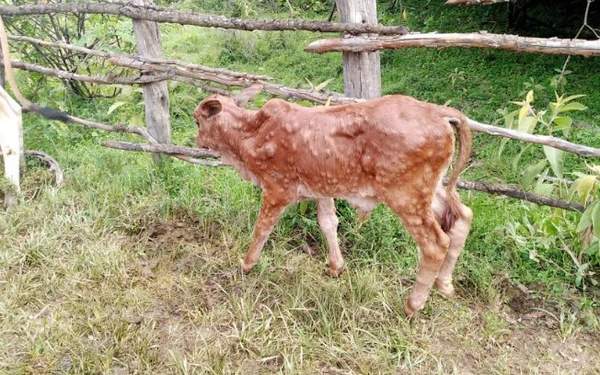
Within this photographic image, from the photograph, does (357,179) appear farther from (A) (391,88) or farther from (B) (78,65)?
(B) (78,65)

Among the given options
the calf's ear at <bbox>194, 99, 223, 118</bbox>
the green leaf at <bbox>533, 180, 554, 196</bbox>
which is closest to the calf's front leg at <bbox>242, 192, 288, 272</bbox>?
the calf's ear at <bbox>194, 99, 223, 118</bbox>

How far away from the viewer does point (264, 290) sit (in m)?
2.87

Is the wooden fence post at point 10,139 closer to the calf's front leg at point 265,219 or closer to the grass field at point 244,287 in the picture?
the grass field at point 244,287

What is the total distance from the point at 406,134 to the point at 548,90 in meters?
3.17

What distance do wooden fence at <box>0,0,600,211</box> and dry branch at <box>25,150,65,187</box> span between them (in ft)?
1.32

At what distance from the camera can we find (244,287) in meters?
2.90

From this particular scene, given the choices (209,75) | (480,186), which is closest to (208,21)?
(209,75)

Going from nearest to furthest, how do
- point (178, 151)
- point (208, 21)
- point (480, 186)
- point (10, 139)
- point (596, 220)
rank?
point (596, 220) → point (480, 186) → point (208, 21) → point (178, 151) → point (10, 139)

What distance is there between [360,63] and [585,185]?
129 centimetres

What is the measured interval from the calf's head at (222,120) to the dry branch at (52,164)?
1.66 meters

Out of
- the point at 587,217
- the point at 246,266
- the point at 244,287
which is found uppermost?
the point at 587,217

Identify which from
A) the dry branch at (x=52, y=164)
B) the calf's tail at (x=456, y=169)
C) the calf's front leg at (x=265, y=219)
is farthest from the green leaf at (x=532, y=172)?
the dry branch at (x=52, y=164)

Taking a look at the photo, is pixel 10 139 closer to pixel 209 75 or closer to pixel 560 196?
pixel 209 75

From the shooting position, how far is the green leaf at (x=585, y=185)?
8.70 feet
